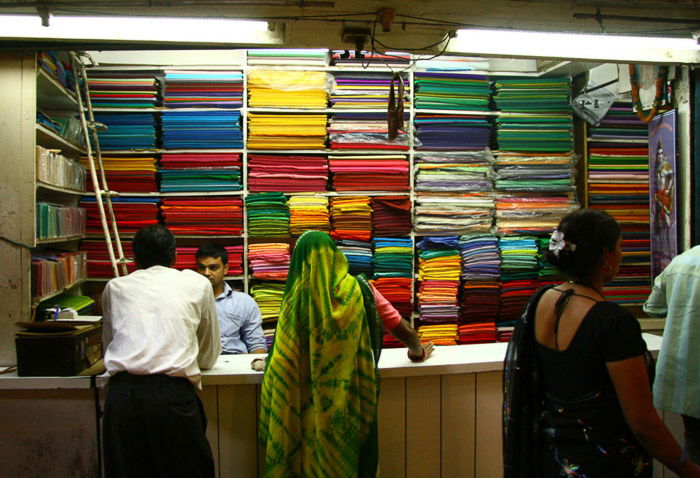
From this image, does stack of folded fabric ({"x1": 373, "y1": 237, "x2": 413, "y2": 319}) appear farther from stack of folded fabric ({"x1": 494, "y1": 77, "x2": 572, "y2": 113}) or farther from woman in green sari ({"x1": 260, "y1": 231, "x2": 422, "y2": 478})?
woman in green sari ({"x1": 260, "y1": 231, "x2": 422, "y2": 478})

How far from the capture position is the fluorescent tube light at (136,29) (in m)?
2.26

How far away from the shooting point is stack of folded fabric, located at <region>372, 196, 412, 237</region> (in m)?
4.12

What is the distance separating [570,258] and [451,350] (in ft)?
3.46

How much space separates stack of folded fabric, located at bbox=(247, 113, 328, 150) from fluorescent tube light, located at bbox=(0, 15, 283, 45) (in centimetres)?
166

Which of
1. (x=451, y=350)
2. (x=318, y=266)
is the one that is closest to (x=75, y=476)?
(x=318, y=266)

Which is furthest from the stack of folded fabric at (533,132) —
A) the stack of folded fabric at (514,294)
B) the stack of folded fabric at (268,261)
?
the stack of folded fabric at (268,261)

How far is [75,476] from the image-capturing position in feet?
7.33

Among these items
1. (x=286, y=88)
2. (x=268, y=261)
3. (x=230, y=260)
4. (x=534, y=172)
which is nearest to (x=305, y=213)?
(x=268, y=261)

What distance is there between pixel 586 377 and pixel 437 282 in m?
2.71

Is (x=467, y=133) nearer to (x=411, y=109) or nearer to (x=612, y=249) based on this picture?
(x=411, y=109)

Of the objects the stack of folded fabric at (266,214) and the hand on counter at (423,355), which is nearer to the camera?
the hand on counter at (423,355)

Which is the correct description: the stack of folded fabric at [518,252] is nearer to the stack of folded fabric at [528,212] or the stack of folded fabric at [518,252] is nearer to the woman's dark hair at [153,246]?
the stack of folded fabric at [528,212]

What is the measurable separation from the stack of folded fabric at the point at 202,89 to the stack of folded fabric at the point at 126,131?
0.68ft

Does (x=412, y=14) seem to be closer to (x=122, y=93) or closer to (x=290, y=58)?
(x=290, y=58)
